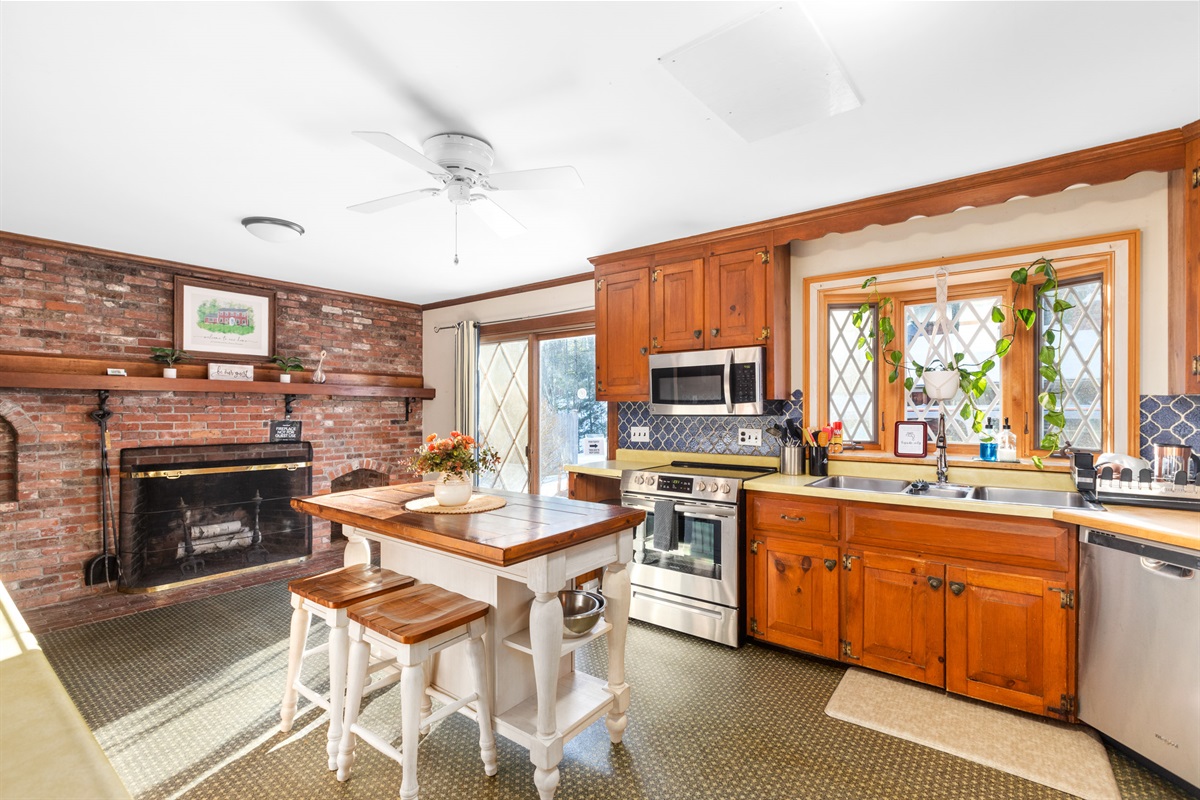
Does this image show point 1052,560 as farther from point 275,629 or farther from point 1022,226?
point 275,629

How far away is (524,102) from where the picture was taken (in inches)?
78.7

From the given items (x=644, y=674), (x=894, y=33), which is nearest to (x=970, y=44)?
(x=894, y=33)

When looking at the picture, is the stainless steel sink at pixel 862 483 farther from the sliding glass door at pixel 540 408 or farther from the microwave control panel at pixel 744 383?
the sliding glass door at pixel 540 408

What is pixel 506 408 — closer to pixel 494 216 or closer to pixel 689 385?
pixel 689 385

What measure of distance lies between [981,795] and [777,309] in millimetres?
2382

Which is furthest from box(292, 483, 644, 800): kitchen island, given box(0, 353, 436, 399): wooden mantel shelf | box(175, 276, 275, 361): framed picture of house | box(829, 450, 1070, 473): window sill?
box(175, 276, 275, 361): framed picture of house

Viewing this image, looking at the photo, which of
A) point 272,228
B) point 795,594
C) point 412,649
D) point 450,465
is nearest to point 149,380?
point 272,228

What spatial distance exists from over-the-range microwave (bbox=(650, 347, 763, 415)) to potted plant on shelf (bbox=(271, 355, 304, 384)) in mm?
3016

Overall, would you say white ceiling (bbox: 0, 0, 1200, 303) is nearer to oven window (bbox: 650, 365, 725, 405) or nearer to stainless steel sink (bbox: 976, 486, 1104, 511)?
oven window (bbox: 650, 365, 725, 405)

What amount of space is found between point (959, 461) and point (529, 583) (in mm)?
2460

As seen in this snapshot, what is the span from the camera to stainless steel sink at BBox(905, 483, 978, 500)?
106 inches

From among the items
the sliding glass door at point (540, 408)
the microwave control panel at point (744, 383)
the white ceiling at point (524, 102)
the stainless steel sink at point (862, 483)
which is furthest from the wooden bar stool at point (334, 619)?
the sliding glass door at point (540, 408)

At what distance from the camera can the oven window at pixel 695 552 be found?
311cm

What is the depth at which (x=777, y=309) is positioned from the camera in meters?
3.33
